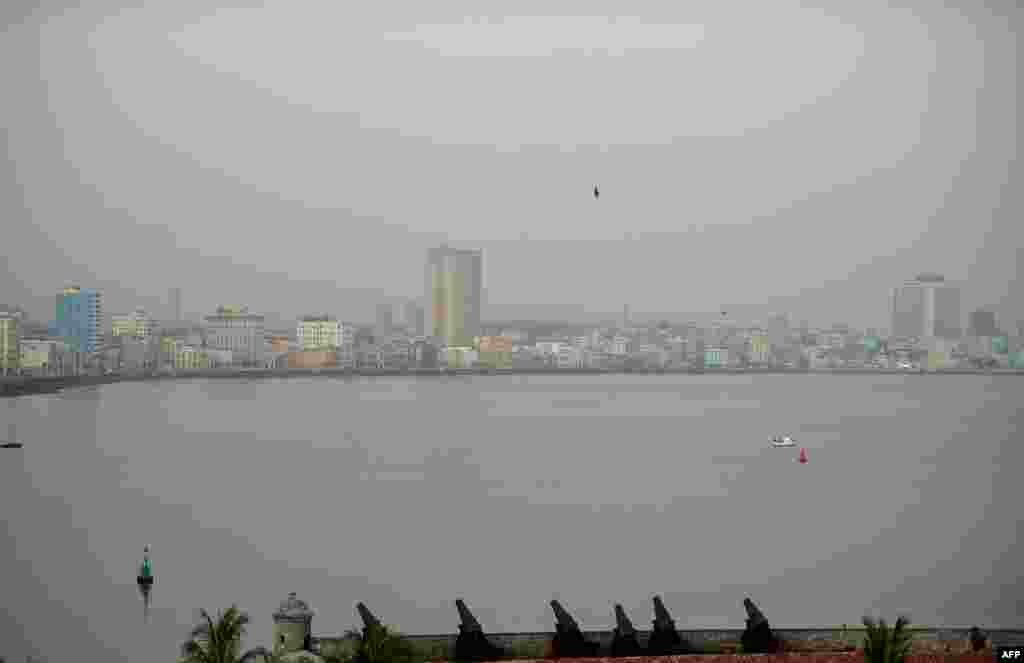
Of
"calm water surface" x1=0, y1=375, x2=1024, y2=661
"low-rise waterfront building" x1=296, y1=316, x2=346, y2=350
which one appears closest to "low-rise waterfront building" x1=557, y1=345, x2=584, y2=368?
"low-rise waterfront building" x1=296, y1=316, x2=346, y2=350

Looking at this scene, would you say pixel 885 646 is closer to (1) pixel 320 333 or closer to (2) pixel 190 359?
(2) pixel 190 359

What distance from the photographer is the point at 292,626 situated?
5.72 metres

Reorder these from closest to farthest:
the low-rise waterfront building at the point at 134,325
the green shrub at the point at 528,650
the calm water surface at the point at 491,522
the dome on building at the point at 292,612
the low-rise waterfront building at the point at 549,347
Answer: the dome on building at the point at 292,612, the green shrub at the point at 528,650, the calm water surface at the point at 491,522, the low-rise waterfront building at the point at 134,325, the low-rise waterfront building at the point at 549,347

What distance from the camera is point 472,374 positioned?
71.1 m

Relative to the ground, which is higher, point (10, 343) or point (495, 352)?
point (10, 343)

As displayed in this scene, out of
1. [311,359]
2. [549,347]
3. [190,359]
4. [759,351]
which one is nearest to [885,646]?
[190,359]

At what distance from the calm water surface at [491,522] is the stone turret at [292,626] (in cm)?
328

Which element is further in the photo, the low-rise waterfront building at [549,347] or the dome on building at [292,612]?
the low-rise waterfront building at [549,347]

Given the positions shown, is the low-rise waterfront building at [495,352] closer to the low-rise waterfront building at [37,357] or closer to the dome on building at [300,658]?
the low-rise waterfront building at [37,357]

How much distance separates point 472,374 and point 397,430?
43173 millimetres

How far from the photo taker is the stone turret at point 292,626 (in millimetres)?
5699

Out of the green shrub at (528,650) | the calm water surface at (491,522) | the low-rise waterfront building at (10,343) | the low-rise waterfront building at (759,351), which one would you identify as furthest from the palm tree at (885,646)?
the low-rise waterfront building at (759,351)

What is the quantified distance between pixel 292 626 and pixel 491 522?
30.5 feet

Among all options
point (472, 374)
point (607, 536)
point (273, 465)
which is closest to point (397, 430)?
point (273, 465)
